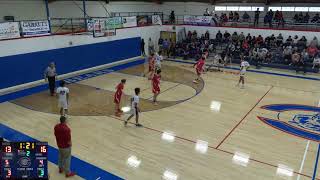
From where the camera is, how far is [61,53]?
666 inches

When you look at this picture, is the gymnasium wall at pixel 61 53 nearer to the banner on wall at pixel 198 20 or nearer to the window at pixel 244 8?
the banner on wall at pixel 198 20

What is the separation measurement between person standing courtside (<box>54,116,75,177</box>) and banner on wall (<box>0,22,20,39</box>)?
9576mm

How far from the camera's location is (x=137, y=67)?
64.9 ft

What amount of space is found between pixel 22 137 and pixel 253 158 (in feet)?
24.2

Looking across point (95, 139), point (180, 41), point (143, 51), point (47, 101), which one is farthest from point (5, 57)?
point (180, 41)

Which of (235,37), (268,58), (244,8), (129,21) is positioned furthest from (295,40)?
(129,21)

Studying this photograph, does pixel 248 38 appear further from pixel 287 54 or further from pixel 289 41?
pixel 287 54

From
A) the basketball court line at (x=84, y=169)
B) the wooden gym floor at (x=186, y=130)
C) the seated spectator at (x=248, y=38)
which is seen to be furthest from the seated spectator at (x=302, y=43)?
the basketball court line at (x=84, y=169)

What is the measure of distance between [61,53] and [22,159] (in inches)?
488

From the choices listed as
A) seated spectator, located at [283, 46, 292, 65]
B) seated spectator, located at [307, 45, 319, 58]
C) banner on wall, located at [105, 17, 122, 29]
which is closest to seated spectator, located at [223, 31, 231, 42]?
seated spectator, located at [283, 46, 292, 65]

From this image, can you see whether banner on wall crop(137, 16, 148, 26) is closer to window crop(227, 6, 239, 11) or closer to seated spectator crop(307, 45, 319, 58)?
window crop(227, 6, 239, 11)

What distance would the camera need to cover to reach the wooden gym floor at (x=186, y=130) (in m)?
7.63

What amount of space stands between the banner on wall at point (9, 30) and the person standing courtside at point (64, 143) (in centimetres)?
958

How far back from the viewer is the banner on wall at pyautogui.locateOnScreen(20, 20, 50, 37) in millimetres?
14703
